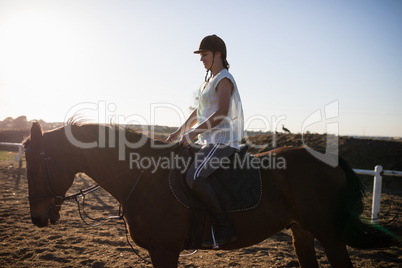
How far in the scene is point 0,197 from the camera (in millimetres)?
9320

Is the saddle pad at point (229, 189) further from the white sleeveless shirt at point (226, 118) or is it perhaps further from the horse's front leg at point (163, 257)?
the horse's front leg at point (163, 257)

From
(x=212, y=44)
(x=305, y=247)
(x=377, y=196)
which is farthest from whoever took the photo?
(x=377, y=196)

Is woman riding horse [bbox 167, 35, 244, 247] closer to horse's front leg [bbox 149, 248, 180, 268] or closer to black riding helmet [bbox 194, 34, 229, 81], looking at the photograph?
black riding helmet [bbox 194, 34, 229, 81]

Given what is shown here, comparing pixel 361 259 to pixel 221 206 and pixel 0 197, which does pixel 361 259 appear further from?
pixel 0 197

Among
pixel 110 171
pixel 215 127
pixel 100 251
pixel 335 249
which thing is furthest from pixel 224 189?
pixel 100 251

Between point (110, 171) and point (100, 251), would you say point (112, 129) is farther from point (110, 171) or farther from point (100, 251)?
point (100, 251)

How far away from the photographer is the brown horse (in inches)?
124

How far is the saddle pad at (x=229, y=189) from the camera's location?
3133 mm

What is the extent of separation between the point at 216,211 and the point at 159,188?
756mm

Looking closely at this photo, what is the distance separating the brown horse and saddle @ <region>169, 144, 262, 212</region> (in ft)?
0.29

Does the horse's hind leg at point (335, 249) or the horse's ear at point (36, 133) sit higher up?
the horse's ear at point (36, 133)

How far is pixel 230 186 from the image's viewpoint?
3.22 m

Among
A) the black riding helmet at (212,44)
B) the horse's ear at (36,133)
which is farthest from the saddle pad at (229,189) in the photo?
the horse's ear at (36,133)

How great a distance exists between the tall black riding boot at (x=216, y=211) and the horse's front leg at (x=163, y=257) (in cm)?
40
